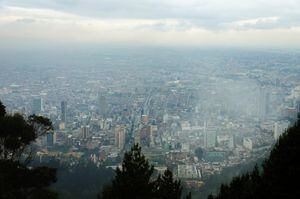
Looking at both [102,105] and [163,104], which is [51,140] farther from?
[163,104]

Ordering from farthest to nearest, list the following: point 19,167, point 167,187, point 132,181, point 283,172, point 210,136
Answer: point 210,136 < point 167,187 < point 132,181 < point 19,167 < point 283,172

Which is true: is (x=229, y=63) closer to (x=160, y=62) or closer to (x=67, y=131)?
(x=160, y=62)

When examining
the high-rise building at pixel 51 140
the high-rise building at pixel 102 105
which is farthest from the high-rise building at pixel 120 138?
the high-rise building at pixel 102 105

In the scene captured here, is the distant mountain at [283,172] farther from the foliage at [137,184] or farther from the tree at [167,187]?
the tree at [167,187]

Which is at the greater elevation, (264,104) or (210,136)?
(264,104)

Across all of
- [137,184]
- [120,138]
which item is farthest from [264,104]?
[137,184]

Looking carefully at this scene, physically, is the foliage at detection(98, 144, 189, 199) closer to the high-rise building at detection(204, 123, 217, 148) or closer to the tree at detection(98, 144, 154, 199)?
the tree at detection(98, 144, 154, 199)
